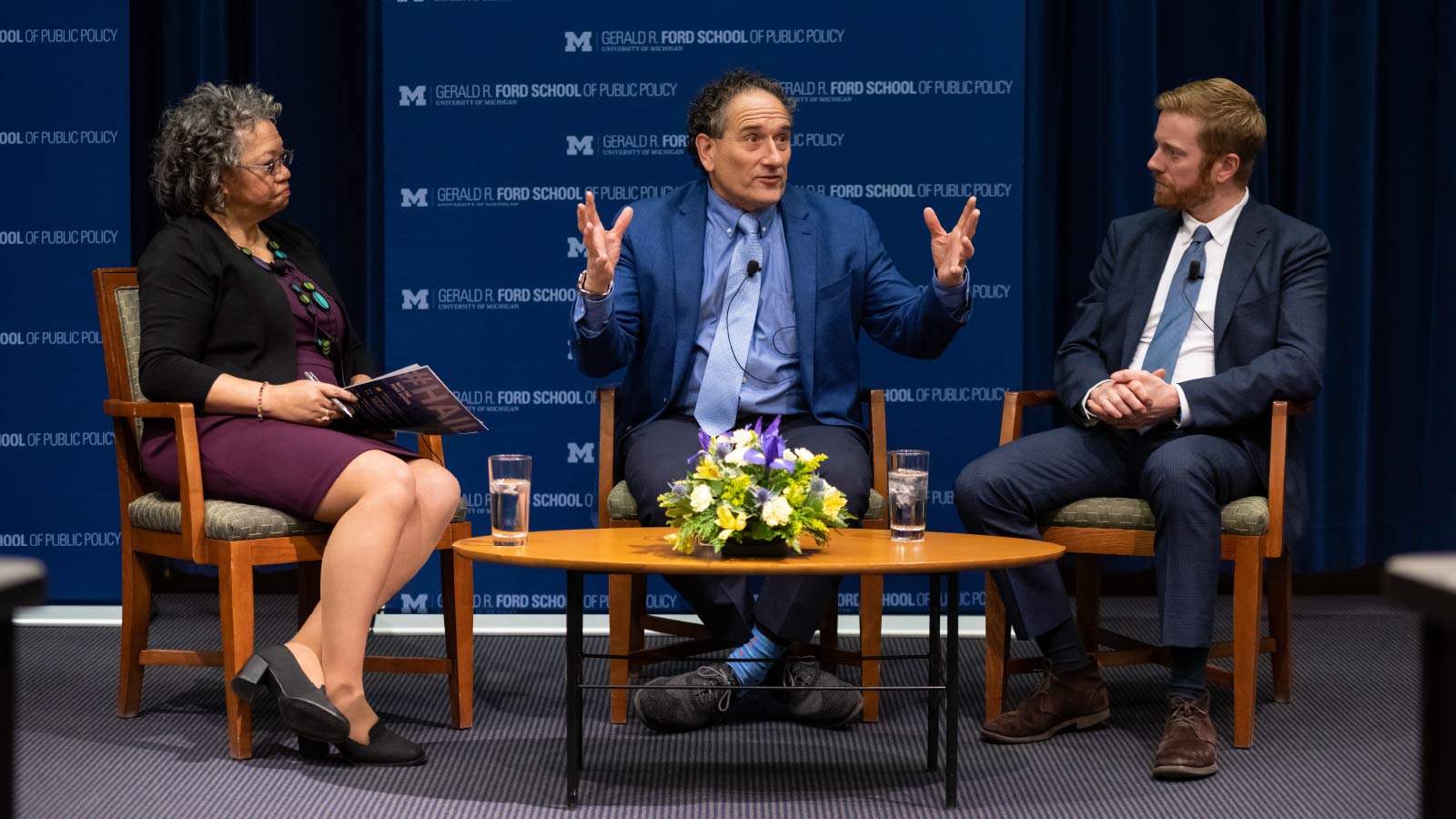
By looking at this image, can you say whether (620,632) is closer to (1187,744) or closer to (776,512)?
(776,512)

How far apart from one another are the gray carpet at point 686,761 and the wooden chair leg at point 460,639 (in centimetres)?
6

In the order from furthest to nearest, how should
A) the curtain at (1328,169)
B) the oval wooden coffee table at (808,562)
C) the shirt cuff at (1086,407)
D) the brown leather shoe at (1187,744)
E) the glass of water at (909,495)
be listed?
the curtain at (1328,169) < the shirt cuff at (1086,407) < the brown leather shoe at (1187,744) < the glass of water at (909,495) < the oval wooden coffee table at (808,562)

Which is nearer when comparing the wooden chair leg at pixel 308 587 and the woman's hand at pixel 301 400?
the woman's hand at pixel 301 400

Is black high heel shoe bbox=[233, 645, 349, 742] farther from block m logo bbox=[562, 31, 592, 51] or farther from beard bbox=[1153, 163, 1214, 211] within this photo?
beard bbox=[1153, 163, 1214, 211]

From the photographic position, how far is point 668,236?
11.7ft

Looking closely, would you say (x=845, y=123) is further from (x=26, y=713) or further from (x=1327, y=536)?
(x=26, y=713)

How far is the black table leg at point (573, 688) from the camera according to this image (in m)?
2.59

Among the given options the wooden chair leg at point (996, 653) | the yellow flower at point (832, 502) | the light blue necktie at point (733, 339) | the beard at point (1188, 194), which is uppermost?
the beard at point (1188, 194)

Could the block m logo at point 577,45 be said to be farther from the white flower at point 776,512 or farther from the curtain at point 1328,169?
the white flower at point 776,512

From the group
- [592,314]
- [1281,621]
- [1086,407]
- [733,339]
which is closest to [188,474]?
[592,314]

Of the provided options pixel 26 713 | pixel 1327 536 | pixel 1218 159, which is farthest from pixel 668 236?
pixel 1327 536

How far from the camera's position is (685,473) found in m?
3.20

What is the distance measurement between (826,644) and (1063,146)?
78.1 inches

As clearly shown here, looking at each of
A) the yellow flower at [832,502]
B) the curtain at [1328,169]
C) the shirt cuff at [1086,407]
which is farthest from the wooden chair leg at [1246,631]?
the curtain at [1328,169]
